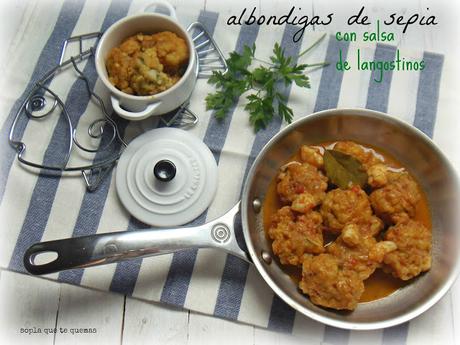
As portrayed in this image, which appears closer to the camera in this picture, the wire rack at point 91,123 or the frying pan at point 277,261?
the frying pan at point 277,261

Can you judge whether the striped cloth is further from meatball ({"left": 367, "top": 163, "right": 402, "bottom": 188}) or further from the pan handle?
meatball ({"left": 367, "top": 163, "right": 402, "bottom": 188})

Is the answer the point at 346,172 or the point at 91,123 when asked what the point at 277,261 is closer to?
the point at 346,172

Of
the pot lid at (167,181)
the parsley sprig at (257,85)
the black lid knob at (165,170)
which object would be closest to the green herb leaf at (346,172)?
the parsley sprig at (257,85)

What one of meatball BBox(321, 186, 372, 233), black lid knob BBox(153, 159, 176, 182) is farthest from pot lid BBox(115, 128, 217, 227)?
meatball BBox(321, 186, 372, 233)

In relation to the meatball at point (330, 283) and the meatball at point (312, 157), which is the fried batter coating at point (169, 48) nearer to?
the meatball at point (312, 157)

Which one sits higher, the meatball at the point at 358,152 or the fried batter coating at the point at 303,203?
the meatball at the point at 358,152

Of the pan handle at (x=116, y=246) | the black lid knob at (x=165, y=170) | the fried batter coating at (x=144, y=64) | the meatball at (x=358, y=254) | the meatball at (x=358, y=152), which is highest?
the fried batter coating at (x=144, y=64)

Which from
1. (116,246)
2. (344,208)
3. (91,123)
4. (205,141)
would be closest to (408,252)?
(344,208)
